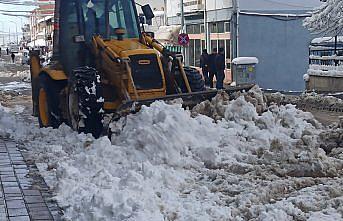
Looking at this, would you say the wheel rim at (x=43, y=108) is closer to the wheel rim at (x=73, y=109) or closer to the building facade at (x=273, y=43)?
the wheel rim at (x=73, y=109)

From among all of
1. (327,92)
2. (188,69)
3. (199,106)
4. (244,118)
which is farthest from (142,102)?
(327,92)

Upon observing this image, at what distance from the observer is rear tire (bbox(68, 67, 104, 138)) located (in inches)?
408

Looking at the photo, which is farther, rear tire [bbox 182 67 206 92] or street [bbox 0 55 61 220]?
rear tire [bbox 182 67 206 92]

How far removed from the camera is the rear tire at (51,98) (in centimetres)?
1226

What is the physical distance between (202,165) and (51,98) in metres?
5.03

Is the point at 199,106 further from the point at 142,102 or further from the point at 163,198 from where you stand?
the point at 163,198

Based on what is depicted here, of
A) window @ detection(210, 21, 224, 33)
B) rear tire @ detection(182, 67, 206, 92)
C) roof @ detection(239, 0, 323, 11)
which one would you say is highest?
roof @ detection(239, 0, 323, 11)

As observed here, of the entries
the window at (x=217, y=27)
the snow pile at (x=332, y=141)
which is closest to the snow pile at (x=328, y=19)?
the snow pile at (x=332, y=141)

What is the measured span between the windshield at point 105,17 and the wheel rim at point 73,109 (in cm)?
144

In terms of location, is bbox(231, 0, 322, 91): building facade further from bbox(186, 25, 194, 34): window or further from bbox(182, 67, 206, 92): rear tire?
bbox(182, 67, 206, 92): rear tire

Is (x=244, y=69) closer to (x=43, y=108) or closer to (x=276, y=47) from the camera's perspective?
(x=276, y=47)

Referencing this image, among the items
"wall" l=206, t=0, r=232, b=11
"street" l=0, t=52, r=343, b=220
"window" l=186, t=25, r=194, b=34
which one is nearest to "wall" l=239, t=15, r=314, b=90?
"wall" l=206, t=0, r=232, b=11

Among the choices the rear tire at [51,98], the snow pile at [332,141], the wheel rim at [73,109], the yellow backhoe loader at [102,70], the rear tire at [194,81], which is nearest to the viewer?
the snow pile at [332,141]

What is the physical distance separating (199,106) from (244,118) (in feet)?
2.54
